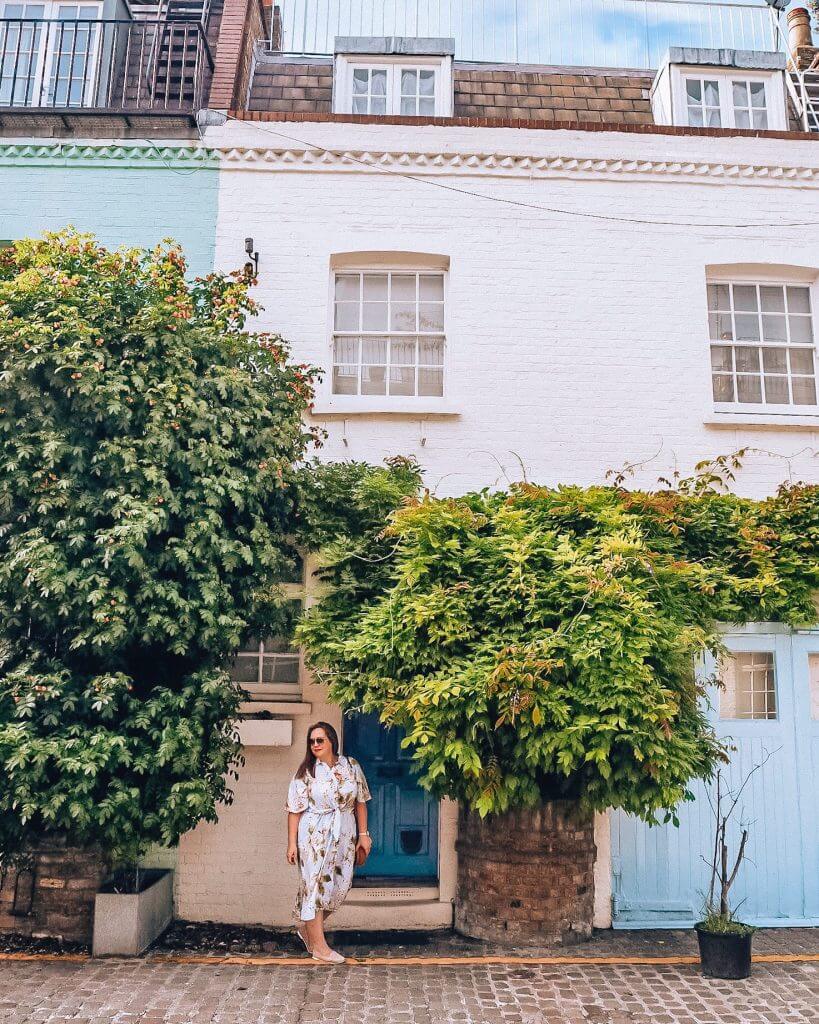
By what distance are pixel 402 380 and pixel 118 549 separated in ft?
12.8

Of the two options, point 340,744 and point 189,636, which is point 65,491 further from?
point 340,744

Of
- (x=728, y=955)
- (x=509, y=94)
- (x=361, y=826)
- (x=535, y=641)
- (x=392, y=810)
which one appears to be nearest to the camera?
(x=535, y=641)

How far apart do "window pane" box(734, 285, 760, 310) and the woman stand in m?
6.52

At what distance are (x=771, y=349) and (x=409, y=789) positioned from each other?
20.2 ft

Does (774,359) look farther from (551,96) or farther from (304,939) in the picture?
(304,939)

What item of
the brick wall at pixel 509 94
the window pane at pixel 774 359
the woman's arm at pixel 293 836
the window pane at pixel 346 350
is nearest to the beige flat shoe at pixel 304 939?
the woman's arm at pixel 293 836

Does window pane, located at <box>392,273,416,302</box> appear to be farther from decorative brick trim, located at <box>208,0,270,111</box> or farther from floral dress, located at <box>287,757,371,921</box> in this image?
floral dress, located at <box>287,757,371,921</box>

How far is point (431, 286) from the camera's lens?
28.8ft

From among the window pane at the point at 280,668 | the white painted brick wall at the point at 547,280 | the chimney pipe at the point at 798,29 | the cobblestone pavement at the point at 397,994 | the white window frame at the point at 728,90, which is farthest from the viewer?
the chimney pipe at the point at 798,29

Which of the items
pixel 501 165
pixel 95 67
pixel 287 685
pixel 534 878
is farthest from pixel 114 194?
pixel 534 878

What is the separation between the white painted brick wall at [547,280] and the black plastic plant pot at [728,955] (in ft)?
13.5

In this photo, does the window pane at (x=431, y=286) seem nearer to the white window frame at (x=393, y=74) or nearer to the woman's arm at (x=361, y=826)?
the white window frame at (x=393, y=74)

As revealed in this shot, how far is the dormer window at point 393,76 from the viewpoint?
9.52 metres

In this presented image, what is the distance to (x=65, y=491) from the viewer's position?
5758 mm
